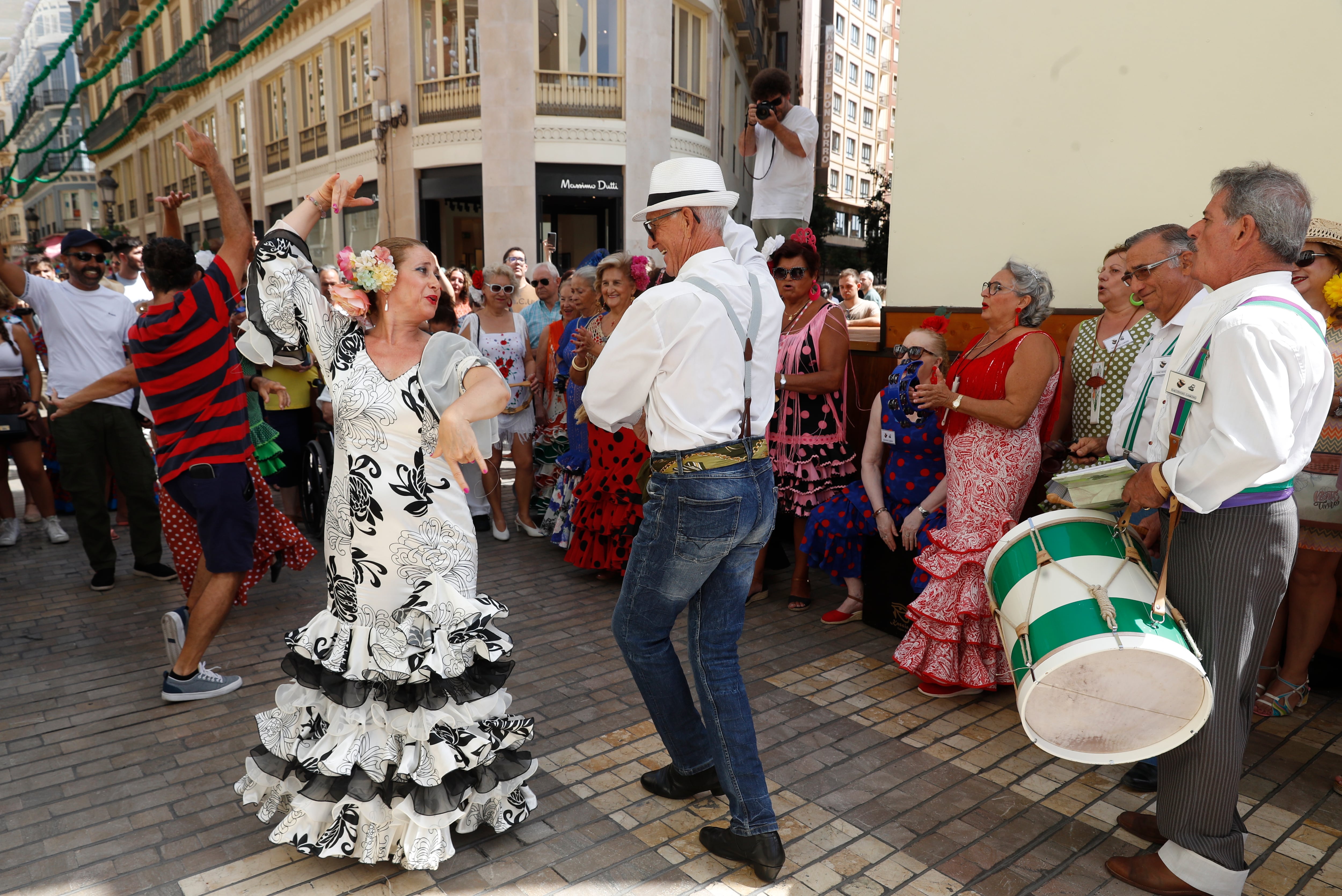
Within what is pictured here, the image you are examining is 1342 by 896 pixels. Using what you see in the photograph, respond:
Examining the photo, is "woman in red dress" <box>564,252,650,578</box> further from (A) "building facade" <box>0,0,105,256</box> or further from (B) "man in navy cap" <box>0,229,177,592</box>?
(A) "building facade" <box>0,0,105,256</box>

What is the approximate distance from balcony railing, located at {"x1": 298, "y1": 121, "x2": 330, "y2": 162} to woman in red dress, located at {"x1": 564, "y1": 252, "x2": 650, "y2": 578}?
16.5 meters

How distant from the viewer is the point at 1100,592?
7.75ft

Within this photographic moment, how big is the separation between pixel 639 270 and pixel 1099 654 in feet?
12.1

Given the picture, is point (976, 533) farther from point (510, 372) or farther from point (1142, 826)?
point (510, 372)

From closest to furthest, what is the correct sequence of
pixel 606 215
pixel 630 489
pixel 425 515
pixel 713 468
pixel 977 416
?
1. pixel 713 468
2. pixel 425 515
3. pixel 977 416
4. pixel 630 489
5. pixel 606 215

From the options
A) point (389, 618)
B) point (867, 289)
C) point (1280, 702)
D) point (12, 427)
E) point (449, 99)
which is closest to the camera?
point (389, 618)

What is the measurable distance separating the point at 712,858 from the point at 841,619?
228 centimetres

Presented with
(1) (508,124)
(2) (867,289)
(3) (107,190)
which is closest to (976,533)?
(2) (867,289)

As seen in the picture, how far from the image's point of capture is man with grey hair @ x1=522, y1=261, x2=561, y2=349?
7.03 metres

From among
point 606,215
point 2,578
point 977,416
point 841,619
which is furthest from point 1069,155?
point 606,215

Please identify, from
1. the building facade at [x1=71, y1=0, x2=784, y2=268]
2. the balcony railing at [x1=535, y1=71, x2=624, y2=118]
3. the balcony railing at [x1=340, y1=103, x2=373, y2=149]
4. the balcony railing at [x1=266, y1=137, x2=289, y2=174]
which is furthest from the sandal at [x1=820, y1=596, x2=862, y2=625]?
the balcony railing at [x1=266, y1=137, x2=289, y2=174]

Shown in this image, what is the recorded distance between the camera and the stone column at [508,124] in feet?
50.5

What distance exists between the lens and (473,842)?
8.98 ft

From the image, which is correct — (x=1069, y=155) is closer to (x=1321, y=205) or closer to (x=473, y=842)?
(x=1321, y=205)
